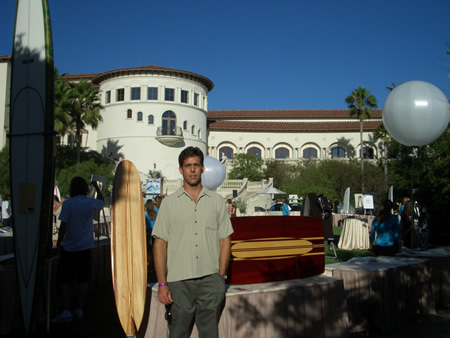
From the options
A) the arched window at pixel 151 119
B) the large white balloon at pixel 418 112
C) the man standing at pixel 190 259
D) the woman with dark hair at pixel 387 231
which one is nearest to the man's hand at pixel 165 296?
the man standing at pixel 190 259

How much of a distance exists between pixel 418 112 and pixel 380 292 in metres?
3.70

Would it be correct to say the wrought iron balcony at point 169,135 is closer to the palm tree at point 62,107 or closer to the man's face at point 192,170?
the palm tree at point 62,107

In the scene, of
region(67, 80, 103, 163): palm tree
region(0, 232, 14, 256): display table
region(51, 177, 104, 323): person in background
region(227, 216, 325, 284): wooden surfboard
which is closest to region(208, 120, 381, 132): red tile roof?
region(67, 80, 103, 163): palm tree

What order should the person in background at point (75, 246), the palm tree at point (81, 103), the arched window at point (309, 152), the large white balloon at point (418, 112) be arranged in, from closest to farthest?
the person in background at point (75, 246) → the large white balloon at point (418, 112) → the palm tree at point (81, 103) → the arched window at point (309, 152)

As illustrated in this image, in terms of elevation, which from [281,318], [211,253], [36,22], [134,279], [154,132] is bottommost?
[281,318]

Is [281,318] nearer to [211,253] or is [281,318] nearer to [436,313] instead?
[211,253]

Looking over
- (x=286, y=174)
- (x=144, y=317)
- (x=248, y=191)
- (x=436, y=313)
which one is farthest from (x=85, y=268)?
(x=286, y=174)

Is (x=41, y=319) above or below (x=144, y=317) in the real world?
below

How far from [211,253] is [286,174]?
49.7 meters

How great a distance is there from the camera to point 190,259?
11.2 feet

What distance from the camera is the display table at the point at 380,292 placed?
5.33 metres

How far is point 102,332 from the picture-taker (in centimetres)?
536

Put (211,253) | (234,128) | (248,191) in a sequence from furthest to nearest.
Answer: (234,128), (248,191), (211,253)

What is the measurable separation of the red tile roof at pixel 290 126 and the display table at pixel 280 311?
6060cm
